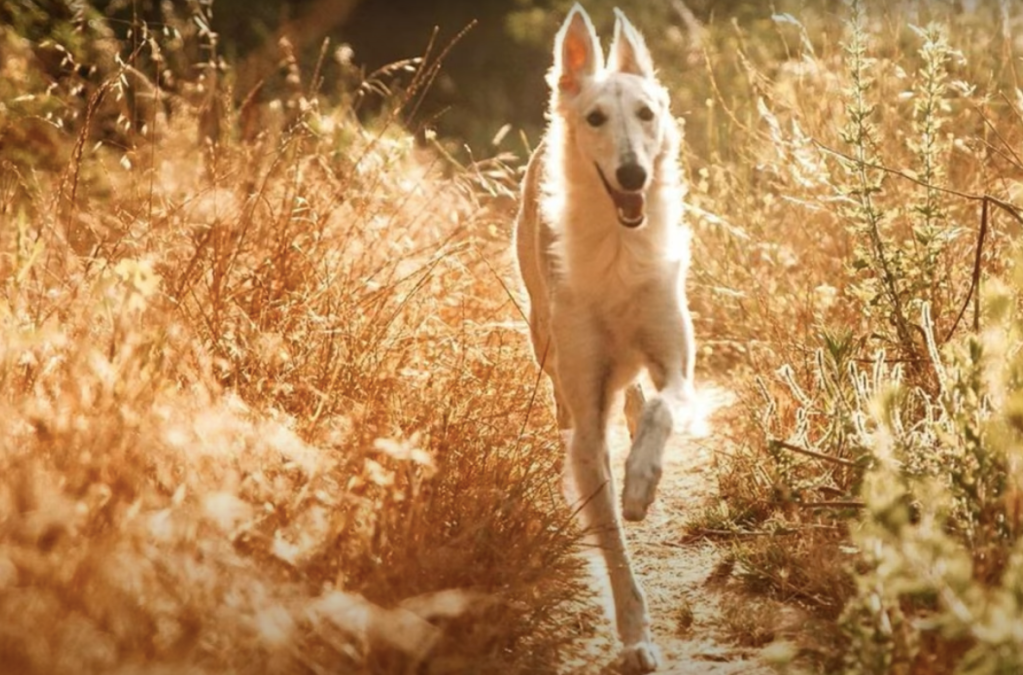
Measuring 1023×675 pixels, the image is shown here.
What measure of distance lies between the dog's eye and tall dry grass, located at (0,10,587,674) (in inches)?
33.7

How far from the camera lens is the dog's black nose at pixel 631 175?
14.3 ft

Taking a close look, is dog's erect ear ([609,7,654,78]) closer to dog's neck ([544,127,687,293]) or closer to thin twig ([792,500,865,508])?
dog's neck ([544,127,687,293])

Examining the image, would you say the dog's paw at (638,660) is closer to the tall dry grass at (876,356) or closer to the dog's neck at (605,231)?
the tall dry grass at (876,356)

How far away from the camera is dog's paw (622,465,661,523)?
3.80 metres

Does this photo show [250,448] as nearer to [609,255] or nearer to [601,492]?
[601,492]

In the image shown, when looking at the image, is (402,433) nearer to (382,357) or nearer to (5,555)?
(382,357)

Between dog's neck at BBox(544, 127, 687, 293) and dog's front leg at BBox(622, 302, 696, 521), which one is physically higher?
dog's neck at BBox(544, 127, 687, 293)

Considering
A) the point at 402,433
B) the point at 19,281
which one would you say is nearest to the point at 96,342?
the point at 19,281

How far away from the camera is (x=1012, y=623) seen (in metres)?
2.53

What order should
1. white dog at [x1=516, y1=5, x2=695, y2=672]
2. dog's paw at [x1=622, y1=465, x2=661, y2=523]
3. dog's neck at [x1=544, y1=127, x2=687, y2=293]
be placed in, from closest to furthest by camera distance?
1. dog's paw at [x1=622, y1=465, x2=661, y2=523]
2. white dog at [x1=516, y1=5, x2=695, y2=672]
3. dog's neck at [x1=544, y1=127, x2=687, y2=293]

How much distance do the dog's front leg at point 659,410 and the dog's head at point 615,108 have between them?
38 centimetres

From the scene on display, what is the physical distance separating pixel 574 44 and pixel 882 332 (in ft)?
5.08

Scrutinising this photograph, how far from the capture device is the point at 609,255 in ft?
14.9

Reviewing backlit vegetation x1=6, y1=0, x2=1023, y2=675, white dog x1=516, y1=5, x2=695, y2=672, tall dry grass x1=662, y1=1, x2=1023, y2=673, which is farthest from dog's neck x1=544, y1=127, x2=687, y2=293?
tall dry grass x1=662, y1=1, x2=1023, y2=673
